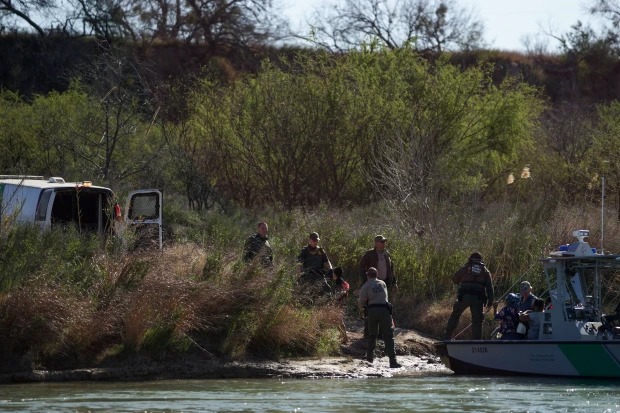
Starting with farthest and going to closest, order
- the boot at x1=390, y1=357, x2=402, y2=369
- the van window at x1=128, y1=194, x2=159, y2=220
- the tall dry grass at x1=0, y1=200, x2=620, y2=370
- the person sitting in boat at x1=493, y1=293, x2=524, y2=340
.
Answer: the van window at x1=128, y1=194, x2=159, y2=220
the boot at x1=390, y1=357, x2=402, y2=369
the person sitting in boat at x1=493, y1=293, x2=524, y2=340
the tall dry grass at x1=0, y1=200, x2=620, y2=370

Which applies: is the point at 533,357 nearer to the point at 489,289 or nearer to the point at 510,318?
the point at 510,318

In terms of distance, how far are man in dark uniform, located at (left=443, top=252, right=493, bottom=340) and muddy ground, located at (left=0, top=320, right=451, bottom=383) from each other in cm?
104

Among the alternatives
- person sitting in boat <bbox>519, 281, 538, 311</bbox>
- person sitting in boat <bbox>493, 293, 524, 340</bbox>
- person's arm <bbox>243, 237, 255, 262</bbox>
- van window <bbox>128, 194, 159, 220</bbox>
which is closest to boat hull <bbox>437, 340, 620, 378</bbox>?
person sitting in boat <bbox>493, 293, 524, 340</bbox>

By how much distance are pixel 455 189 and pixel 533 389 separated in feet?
55.1

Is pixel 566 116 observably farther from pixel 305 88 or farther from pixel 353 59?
pixel 305 88

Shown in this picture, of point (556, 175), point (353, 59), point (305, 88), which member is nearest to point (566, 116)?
point (556, 175)

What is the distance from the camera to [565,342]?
69.8 feet

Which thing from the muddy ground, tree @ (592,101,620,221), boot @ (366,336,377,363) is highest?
tree @ (592,101,620,221)

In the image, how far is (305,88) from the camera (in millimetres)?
35969

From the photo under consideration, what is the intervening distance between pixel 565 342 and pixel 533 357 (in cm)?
70

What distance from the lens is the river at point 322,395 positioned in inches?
683

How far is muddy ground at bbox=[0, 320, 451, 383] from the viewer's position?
67.3 ft

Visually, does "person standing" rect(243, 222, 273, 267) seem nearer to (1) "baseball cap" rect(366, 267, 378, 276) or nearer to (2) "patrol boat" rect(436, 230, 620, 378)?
(1) "baseball cap" rect(366, 267, 378, 276)

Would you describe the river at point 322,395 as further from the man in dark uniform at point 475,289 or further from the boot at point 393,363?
the man in dark uniform at point 475,289
